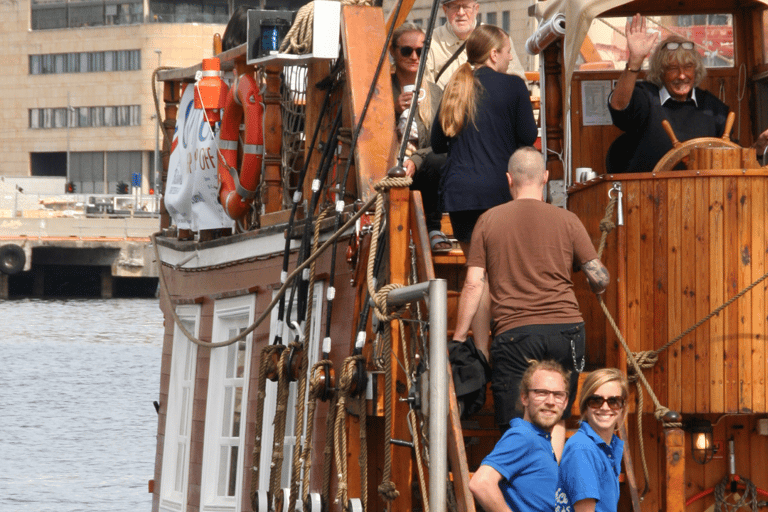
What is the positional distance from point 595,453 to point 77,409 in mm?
28634

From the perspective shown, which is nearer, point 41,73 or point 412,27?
point 412,27

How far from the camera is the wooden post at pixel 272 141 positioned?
8.87 m

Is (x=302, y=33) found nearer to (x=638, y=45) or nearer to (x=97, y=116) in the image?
(x=638, y=45)

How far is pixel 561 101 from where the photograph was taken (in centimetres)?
779

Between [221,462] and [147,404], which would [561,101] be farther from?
[147,404]

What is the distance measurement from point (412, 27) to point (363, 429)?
8.88 feet

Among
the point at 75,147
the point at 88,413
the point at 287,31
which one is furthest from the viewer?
the point at 75,147

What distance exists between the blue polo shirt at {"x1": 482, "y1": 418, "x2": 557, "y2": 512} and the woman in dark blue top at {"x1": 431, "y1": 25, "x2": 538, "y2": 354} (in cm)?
202

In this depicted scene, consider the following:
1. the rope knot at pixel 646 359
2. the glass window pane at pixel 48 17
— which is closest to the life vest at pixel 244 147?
the rope knot at pixel 646 359

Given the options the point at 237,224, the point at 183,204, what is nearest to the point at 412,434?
the point at 237,224

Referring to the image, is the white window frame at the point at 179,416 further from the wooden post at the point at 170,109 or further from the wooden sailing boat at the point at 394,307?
the wooden post at the point at 170,109

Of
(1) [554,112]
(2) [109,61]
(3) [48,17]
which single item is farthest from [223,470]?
(3) [48,17]

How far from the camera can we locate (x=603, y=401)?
16.2ft

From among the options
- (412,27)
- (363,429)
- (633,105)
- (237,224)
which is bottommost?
(363,429)
